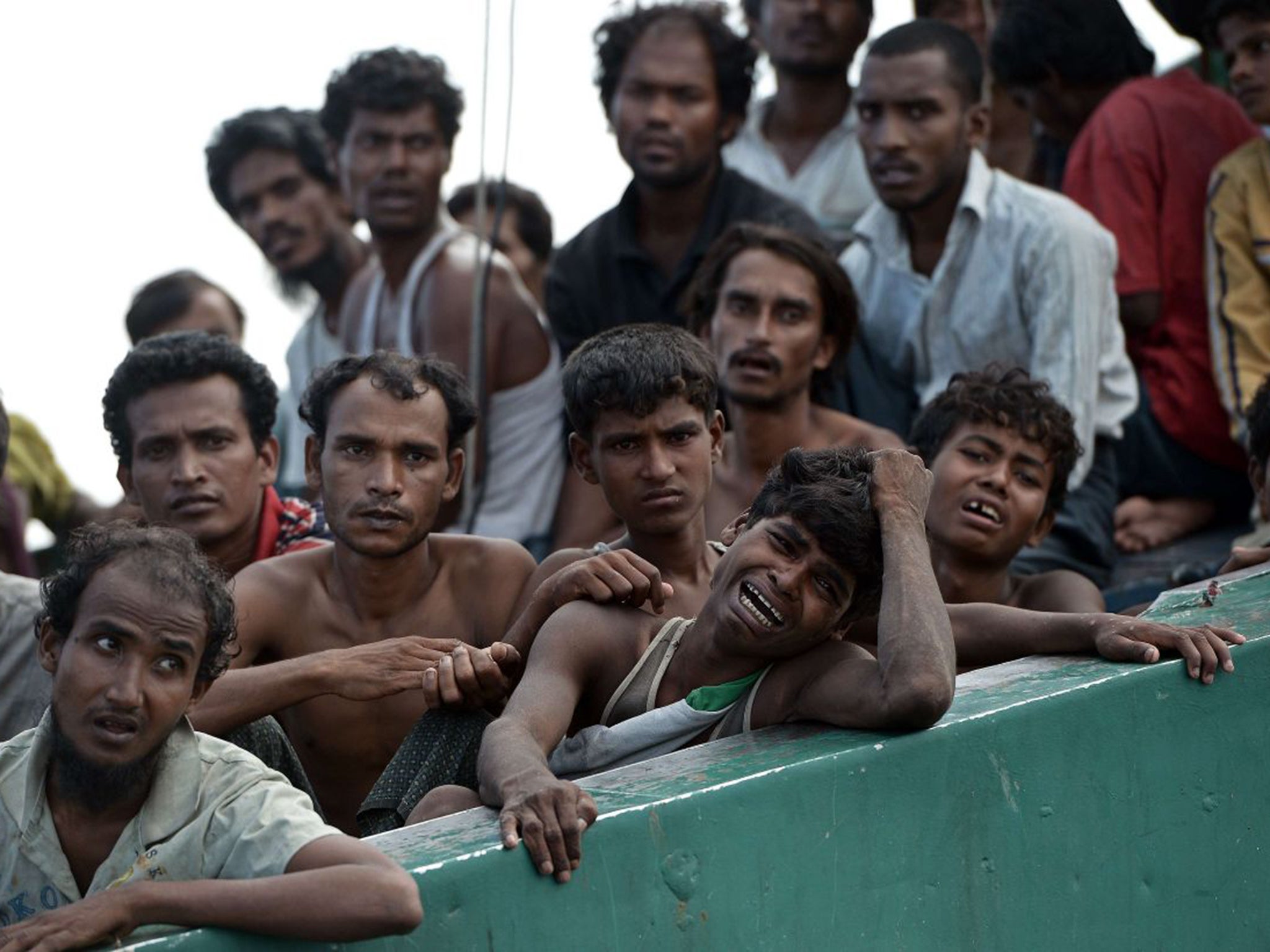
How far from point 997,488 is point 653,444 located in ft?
3.03

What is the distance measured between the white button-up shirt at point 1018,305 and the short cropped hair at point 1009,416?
0.62 m

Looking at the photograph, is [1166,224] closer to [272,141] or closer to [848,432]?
[848,432]

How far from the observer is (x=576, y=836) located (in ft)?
8.86

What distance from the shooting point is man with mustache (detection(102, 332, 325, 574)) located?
14.4 feet

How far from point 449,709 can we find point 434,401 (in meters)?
0.87

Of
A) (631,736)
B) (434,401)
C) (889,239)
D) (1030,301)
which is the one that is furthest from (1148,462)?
(631,736)

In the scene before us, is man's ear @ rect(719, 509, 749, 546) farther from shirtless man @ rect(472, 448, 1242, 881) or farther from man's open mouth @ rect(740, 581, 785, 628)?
man's open mouth @ rect(740, 581, 785, 628)

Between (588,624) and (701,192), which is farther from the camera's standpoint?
(701,192)

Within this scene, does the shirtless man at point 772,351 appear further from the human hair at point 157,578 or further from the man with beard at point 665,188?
the human hair at point 157,578

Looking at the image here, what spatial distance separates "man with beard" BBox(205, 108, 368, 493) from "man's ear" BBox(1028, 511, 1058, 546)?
3.09m

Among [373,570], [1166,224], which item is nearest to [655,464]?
[373,570]

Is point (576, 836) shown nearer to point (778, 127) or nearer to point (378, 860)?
point (378, 860)

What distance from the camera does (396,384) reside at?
4039mm

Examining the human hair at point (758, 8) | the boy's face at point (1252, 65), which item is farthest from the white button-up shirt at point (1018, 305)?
the human hair at point (758, 8)
